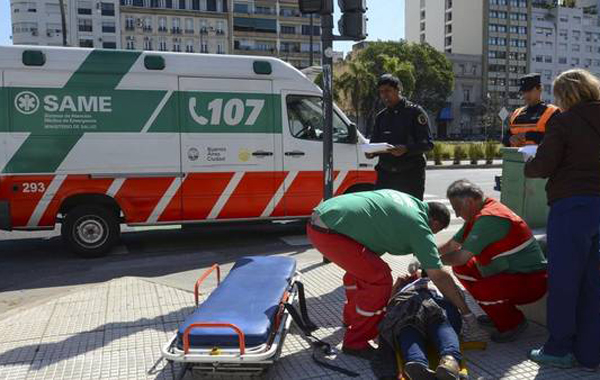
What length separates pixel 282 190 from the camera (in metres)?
7.77

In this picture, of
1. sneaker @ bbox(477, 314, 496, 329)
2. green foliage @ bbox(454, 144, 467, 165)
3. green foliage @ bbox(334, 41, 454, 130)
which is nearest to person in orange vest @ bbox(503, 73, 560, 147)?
sneaker @ bbox(477, 314, 496, 329)

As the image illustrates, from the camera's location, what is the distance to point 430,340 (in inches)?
127

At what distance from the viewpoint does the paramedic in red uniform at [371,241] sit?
3.35m

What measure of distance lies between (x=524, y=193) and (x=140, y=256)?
4.84 m

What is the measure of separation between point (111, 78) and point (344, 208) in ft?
15.0

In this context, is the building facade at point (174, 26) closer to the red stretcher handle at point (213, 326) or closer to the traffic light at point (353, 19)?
the traffic light at point (353, 19)

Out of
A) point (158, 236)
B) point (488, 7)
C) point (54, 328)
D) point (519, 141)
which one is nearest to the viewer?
point (54, 328)

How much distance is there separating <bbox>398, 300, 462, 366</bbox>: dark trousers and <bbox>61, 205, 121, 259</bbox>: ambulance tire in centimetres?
497

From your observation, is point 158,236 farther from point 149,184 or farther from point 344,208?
point 344,208

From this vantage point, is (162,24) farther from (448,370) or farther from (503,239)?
(448,370)

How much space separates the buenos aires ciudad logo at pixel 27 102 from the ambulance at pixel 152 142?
12 mm

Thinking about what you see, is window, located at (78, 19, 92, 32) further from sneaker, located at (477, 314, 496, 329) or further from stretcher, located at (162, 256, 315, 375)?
sneaker, located at (477, 314, 496, 329)

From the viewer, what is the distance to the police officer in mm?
4980

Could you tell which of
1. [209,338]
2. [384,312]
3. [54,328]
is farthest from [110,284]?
[384,312]
